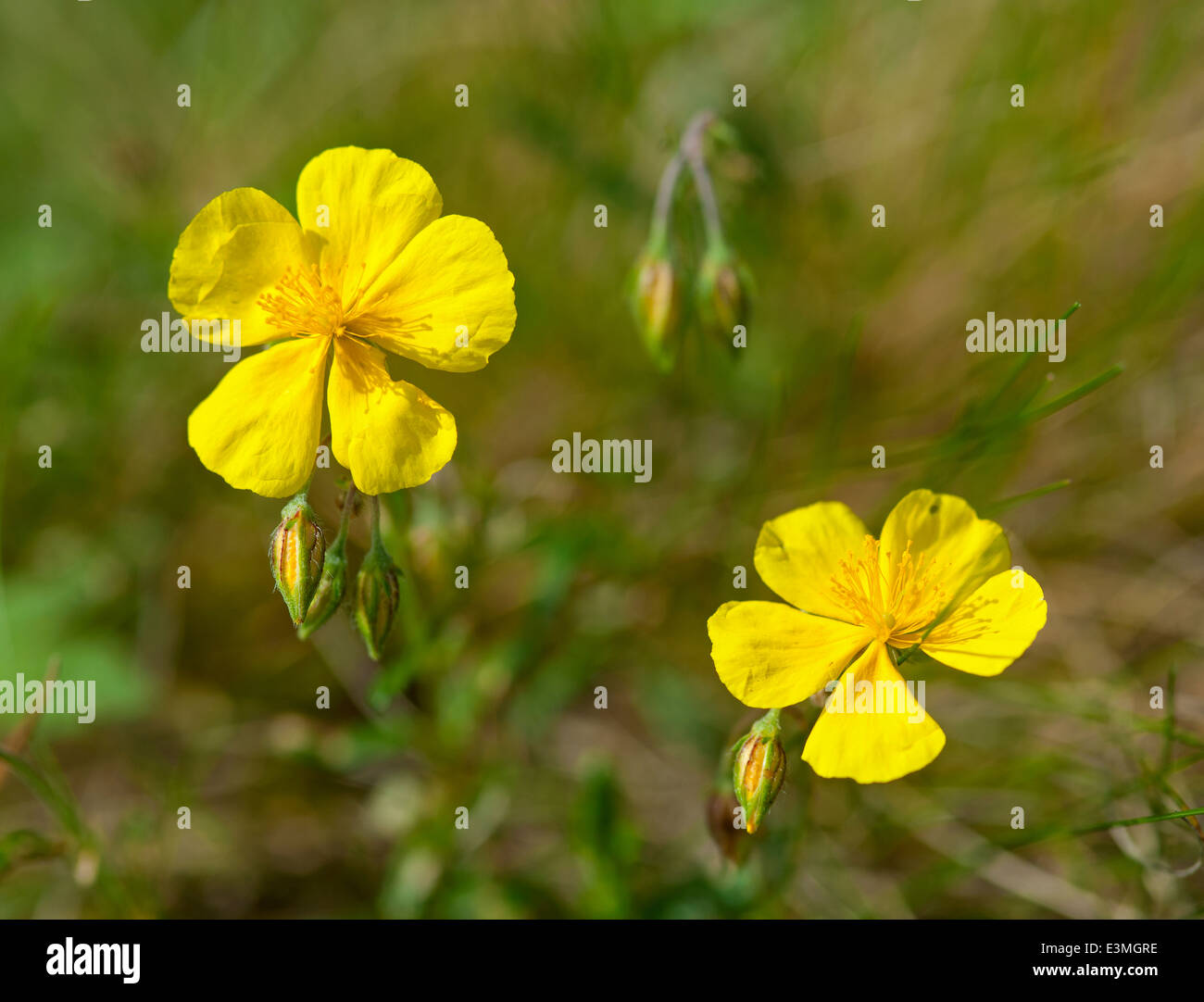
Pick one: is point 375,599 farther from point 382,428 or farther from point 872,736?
point 872,736

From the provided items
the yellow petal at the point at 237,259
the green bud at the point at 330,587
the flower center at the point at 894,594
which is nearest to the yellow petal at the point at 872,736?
the flower center at the point at 894,594

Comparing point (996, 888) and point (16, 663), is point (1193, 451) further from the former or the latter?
point (16, 663)

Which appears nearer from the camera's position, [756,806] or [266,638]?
[756,806]

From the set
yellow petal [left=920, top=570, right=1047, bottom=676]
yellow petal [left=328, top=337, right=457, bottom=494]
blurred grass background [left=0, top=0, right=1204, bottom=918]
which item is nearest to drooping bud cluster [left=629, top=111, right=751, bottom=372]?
blurred grass background [left=0, top=0, right=1204, bottom=918]

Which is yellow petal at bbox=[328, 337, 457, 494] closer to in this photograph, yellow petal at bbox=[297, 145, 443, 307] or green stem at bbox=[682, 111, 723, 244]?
yellow petal at bbox=[297, 145, 443, 307]

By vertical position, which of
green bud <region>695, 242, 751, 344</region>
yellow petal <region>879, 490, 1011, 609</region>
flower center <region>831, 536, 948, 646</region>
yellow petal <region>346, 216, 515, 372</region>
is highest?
green bud <region>695, 242, 751, 344</region>
